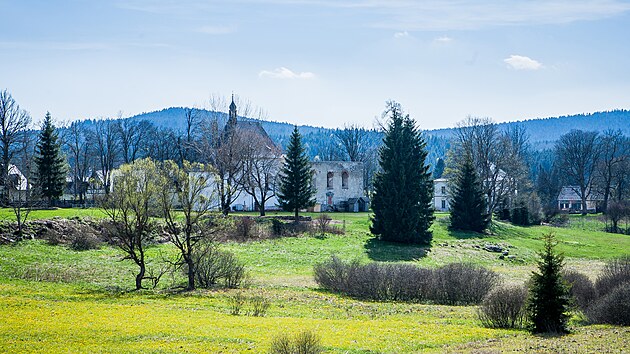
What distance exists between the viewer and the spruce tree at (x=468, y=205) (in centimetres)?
5256

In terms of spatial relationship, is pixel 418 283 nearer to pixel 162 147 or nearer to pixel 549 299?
pixel 549 299

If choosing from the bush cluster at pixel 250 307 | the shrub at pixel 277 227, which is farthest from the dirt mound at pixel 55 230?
the bush cluster at pixel 250 307

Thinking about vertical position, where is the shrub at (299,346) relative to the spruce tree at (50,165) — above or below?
below

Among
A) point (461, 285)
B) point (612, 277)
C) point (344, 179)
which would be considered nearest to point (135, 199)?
point (461, 285)

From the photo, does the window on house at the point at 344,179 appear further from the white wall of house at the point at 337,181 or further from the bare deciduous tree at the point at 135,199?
the bare deciduous tree at the point at 135,199

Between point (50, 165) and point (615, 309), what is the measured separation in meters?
46.8

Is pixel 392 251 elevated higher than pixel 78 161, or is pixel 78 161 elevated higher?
pixel 78 161

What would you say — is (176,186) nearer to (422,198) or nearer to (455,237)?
(422,198)

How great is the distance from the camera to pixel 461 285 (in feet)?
83.0

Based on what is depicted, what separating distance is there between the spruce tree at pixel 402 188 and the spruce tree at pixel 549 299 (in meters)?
25.5

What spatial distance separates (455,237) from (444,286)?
24331 millimetres

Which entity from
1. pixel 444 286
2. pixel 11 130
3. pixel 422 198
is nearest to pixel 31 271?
pixel 444 286

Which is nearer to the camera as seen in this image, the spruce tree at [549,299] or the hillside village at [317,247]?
the spruce tree at [549,299]

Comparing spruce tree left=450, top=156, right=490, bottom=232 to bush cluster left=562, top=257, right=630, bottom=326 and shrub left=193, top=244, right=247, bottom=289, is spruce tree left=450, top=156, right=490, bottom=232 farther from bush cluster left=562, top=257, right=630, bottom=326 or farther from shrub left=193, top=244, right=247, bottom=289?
shrub left=193, top=244, right=247, bottom=289
